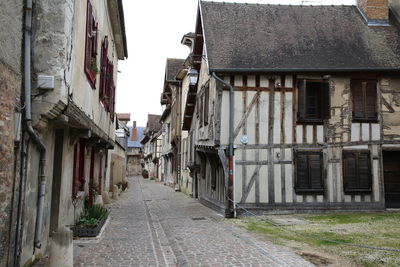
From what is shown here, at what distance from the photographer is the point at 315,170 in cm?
1212

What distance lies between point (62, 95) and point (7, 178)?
1.42 metres

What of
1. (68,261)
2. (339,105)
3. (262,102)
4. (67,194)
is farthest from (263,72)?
(68,261)

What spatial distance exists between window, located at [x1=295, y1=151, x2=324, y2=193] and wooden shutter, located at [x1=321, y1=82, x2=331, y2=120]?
123cm

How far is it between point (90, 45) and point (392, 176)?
1052 centimetres

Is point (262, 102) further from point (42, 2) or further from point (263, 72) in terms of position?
point (42, 2)

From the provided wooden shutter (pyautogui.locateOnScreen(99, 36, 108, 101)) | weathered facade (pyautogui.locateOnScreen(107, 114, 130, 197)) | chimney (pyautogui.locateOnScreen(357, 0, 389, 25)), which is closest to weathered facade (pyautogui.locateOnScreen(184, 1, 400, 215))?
chimney (pyautogui.locateOnScreen(357, 0, 389, 25))

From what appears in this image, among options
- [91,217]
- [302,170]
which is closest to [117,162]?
[302,170]

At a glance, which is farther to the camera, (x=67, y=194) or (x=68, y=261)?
(x=67, y=194)

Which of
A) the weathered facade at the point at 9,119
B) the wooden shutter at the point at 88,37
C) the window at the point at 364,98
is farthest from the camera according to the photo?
the window at the point at 364,98

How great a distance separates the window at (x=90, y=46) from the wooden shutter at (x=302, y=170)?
6783mm

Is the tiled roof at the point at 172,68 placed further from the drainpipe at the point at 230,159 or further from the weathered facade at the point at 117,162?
the drainpipe at the point at 230,159

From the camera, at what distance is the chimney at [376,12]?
14.4 m

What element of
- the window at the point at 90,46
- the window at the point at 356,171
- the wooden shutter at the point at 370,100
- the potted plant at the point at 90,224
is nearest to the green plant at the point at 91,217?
the potted plant at the point at 90,224

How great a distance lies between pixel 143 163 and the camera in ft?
196
